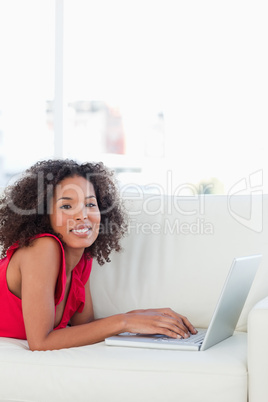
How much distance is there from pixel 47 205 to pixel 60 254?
219 millimetres

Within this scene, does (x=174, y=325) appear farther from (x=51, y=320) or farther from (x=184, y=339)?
(x=51, y=320)

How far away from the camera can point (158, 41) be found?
4.57 m

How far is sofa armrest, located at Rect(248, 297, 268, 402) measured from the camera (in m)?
1.55

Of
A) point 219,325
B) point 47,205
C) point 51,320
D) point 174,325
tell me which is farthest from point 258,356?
point 47,205

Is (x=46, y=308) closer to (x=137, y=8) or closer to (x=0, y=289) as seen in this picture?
(x=0, y=289)

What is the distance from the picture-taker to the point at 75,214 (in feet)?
6.60

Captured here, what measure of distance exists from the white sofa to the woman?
0.25ft

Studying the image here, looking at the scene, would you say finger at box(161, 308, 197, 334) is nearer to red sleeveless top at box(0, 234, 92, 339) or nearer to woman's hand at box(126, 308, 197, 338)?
woman's hand at box(126, 308, 197, 338)

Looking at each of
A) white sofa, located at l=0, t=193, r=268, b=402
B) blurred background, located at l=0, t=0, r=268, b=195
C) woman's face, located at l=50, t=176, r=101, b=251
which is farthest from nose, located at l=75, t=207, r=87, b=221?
blurred background, located at l=0, t=0, r=268, b=195

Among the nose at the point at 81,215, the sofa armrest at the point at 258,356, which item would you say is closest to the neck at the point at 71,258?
the nose at the point at 81,215

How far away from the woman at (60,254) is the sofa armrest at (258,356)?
0.30 m

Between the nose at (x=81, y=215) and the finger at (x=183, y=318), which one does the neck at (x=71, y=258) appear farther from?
the finger at (x=183, y=318)

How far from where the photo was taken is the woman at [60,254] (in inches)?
A: 70.7

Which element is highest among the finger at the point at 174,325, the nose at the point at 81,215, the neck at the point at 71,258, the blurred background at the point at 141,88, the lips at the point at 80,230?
the blurred background at the point at 141,88
